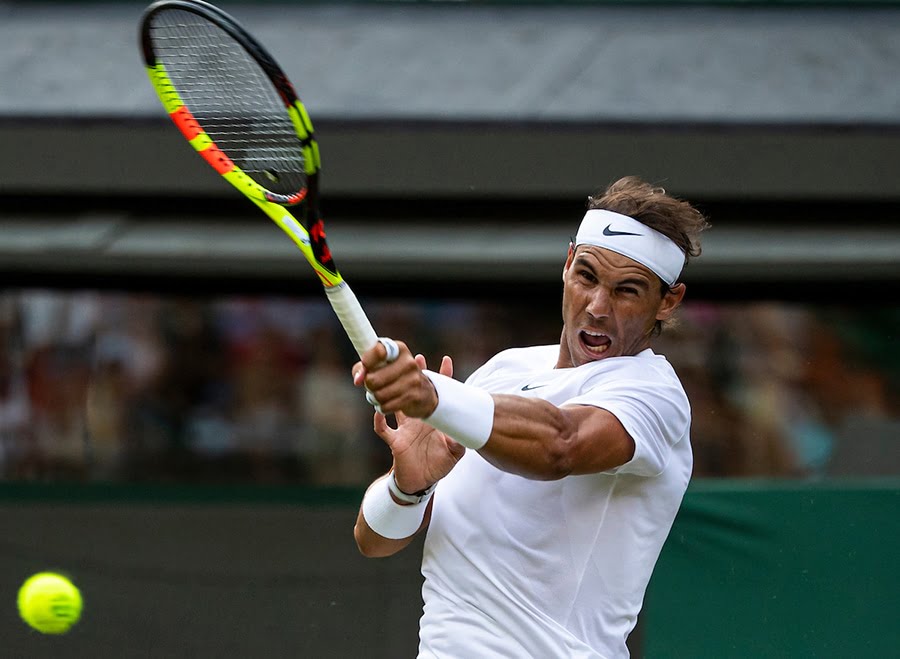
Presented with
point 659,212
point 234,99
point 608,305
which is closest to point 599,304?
point 608,305

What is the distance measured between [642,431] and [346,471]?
4.24 metres

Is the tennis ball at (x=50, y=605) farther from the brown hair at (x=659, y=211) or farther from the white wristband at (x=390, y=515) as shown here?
the brown hair at (x=659, y=211)

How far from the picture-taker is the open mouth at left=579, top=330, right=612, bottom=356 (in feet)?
10.00

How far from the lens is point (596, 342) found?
10.0 feet

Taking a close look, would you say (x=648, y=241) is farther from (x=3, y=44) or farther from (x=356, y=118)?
(x=3, y=44)

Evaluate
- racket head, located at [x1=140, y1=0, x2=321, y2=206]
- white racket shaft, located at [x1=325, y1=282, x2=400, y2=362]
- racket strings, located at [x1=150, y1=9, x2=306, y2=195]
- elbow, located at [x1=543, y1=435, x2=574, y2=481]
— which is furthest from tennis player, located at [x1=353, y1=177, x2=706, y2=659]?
racket strings, located at [x1=150, y1=9, x2=306, y2=195]

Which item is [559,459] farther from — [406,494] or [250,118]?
[250,118]

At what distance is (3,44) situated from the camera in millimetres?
7562

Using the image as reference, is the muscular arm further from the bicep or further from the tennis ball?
the tennis ball

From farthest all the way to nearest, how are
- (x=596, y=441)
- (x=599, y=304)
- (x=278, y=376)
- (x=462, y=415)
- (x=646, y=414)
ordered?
(x=278, y=376) → (x=599, y=304) → (x=646, y=414) → (x=596, y=441) → (x=462, y=415)

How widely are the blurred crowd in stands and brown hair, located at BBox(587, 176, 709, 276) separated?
3.27 meters

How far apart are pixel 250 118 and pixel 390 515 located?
3.90ft

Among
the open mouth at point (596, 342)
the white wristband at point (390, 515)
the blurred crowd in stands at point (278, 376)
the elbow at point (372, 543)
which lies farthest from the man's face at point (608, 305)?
the blurred crowd in stands at point (278, 376)

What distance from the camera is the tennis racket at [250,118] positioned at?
9.15 feet
